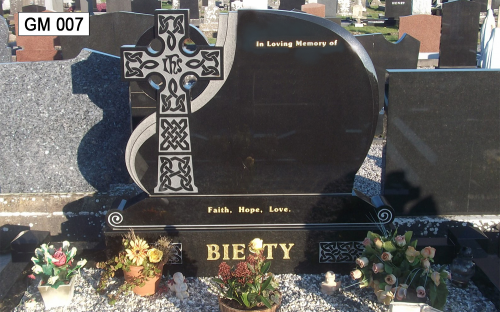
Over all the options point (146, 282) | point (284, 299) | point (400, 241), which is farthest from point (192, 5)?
point (400, 241)

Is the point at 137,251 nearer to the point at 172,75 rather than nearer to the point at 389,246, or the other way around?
the point at 172,75

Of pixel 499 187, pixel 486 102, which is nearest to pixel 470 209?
pixel 499 187

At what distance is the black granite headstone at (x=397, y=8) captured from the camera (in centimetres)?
2136

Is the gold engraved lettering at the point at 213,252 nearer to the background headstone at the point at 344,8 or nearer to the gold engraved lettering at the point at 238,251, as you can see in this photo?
the gold engraved lettering at the point at 238,251

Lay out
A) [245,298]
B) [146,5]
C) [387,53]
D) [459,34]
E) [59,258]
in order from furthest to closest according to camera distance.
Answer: [146,5]
[459,34]
[387,53]
[59,258]
[245,298]

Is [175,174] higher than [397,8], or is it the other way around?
[397,8]

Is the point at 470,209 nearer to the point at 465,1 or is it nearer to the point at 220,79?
the point at 220,79

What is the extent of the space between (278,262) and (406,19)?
13.3 m

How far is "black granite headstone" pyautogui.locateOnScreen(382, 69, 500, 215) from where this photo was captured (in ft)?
17.0

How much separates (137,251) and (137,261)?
0.09m

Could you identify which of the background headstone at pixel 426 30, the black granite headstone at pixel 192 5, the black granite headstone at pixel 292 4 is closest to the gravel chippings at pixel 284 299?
the background headstone at pixel 426 30

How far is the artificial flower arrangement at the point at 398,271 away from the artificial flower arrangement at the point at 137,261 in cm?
157

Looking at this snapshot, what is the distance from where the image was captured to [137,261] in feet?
14.6

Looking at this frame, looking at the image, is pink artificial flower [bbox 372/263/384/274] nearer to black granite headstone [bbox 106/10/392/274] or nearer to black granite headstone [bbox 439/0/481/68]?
black granite headstone [bbox 106/10/392/274]
